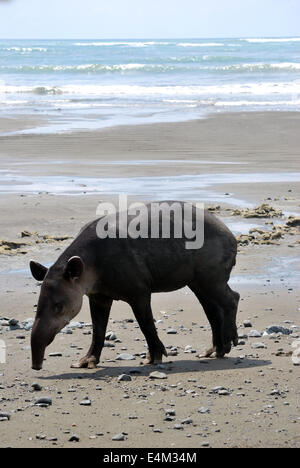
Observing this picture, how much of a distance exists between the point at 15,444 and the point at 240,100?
42802 mm

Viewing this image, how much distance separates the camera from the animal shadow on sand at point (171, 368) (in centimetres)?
960

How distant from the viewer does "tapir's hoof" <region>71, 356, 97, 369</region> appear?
9.95 m

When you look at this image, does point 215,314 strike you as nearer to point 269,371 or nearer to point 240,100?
point 269,371

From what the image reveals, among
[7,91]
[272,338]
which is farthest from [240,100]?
[272,338]

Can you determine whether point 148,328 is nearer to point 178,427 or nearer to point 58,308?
point 58,308

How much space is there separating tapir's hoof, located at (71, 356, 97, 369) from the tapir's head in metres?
0.55

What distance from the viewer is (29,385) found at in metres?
9.20

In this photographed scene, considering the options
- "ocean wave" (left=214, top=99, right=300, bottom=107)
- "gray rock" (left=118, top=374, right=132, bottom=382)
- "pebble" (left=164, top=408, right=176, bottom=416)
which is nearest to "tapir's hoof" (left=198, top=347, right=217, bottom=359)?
"gray rock" (left=118, top=374, right=132, bottom=382)

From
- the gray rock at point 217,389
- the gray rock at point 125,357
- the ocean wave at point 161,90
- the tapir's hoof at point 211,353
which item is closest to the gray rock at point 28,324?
the gray rock at point 125,357

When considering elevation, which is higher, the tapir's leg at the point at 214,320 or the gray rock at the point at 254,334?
the tapir's leg at the point at 214,320

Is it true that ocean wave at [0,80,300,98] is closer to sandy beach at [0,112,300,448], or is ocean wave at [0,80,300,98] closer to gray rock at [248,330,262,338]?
sandy beach at [0,112,300,448]

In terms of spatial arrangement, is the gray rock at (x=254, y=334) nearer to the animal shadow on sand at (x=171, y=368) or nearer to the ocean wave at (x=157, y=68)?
the animal shadow on sand at (x=171, y=368)

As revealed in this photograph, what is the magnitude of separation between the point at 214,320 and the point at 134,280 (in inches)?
41.8

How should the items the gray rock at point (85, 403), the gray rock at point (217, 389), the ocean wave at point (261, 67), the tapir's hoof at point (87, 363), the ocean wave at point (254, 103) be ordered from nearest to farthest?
the gray rock at point (85, 403), the gray rock at point (217, 389), the tapir's hoof at point (87, 363), the ocean wave at point (254, 103), the ocean wave at point (261, 67)
